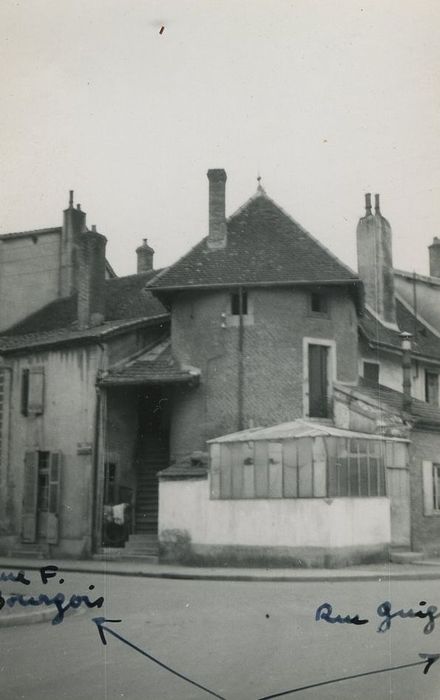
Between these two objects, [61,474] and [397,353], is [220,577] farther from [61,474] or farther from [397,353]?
[397,353]

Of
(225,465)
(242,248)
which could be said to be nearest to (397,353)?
(242,248)

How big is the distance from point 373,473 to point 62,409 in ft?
31.2

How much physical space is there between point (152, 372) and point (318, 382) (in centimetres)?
475

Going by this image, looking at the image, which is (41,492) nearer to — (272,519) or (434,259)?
(272,519)

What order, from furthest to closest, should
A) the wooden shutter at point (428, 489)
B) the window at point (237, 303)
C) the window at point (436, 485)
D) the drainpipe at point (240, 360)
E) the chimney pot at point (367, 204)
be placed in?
the chimney pot at point (367, 204)
the window at point (237, 303)
the drainpipe at point (240, 360)
the window at point (436, 485)
the wooden shutter at point (428, 489)

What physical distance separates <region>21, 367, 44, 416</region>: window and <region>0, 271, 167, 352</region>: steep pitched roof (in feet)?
2.89

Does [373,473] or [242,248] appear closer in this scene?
[373,473]

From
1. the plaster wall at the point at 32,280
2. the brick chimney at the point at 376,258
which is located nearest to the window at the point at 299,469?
the brick chimney at the point at 376,258

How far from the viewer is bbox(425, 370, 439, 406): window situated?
31.8 meters

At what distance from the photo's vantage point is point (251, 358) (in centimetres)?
2488

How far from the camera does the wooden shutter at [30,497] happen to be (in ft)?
84.4

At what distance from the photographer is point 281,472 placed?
2158 centimetres

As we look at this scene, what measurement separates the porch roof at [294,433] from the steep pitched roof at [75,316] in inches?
219

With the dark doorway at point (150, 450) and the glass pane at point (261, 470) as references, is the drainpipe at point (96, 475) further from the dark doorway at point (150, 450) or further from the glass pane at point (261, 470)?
the glass pane at point (261, 470)
